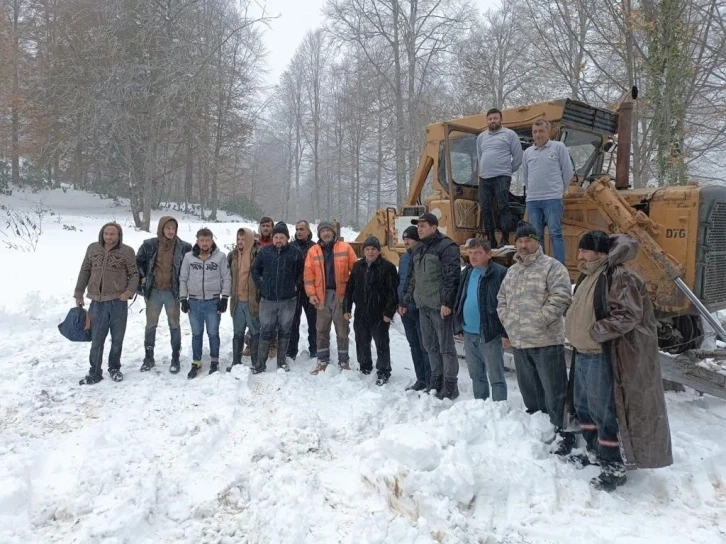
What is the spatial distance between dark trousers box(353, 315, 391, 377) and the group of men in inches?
70.6

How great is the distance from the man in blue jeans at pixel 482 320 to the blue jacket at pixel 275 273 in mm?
2039

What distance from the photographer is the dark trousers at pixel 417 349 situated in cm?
546

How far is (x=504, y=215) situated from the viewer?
232 inches

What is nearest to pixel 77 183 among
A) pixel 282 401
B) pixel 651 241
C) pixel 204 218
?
pixel 204 218

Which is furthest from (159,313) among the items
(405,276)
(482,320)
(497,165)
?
(497,165)

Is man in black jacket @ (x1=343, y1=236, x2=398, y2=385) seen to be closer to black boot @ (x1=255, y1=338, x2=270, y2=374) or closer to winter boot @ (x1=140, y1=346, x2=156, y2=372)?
black boot @ (x1=255, y1=338, x2=270, y2=374)

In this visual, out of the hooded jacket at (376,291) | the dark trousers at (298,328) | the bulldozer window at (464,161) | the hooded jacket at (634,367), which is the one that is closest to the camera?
the hooded jacket at (634,367)

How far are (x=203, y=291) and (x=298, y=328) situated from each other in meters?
1.33

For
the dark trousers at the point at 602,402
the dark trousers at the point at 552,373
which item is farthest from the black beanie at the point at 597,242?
the dark trousers at the point at 552,373

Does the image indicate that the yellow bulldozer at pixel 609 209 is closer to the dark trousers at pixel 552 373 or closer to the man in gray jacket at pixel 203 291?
the dark trousers at pixel 552 373

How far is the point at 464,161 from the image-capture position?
6648 mm

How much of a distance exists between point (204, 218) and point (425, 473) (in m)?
23.5

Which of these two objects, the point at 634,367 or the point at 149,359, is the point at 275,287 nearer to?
the point at 149,359

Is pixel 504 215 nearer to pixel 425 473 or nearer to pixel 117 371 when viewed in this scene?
pixel 425 473
